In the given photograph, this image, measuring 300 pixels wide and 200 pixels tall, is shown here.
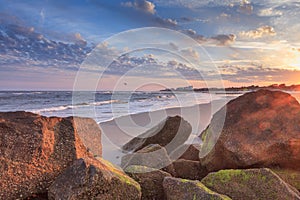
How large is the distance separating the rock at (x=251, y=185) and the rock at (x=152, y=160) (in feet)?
3.86

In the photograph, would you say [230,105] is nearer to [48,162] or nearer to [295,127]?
[295,127]

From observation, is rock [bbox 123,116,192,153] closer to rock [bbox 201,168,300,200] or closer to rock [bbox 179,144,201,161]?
rock [bbox 179,144,201,161]

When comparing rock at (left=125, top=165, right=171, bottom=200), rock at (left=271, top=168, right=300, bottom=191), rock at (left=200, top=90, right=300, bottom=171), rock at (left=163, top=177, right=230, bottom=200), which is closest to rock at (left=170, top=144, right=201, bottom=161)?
rock at (left=200, top=90, right=300, bottom=171)

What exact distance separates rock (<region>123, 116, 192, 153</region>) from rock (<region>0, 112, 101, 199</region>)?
351cm

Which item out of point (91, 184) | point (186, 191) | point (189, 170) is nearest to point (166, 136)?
point (189, 170)

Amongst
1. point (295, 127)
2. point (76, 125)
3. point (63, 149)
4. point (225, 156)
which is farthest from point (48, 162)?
point (295, 127)

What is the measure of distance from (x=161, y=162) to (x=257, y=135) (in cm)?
203

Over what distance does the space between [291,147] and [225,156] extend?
1.28 meters

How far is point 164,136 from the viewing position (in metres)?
8.70

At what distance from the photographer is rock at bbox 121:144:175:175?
229 inches

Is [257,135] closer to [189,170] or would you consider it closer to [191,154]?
[189,170]

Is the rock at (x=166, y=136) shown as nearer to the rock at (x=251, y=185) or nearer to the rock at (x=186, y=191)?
the rock at (x=251, y=185)

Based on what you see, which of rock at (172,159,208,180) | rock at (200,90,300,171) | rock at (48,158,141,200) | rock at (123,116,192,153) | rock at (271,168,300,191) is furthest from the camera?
rock at (123,116,192,153)

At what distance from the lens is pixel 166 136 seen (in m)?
8.74
